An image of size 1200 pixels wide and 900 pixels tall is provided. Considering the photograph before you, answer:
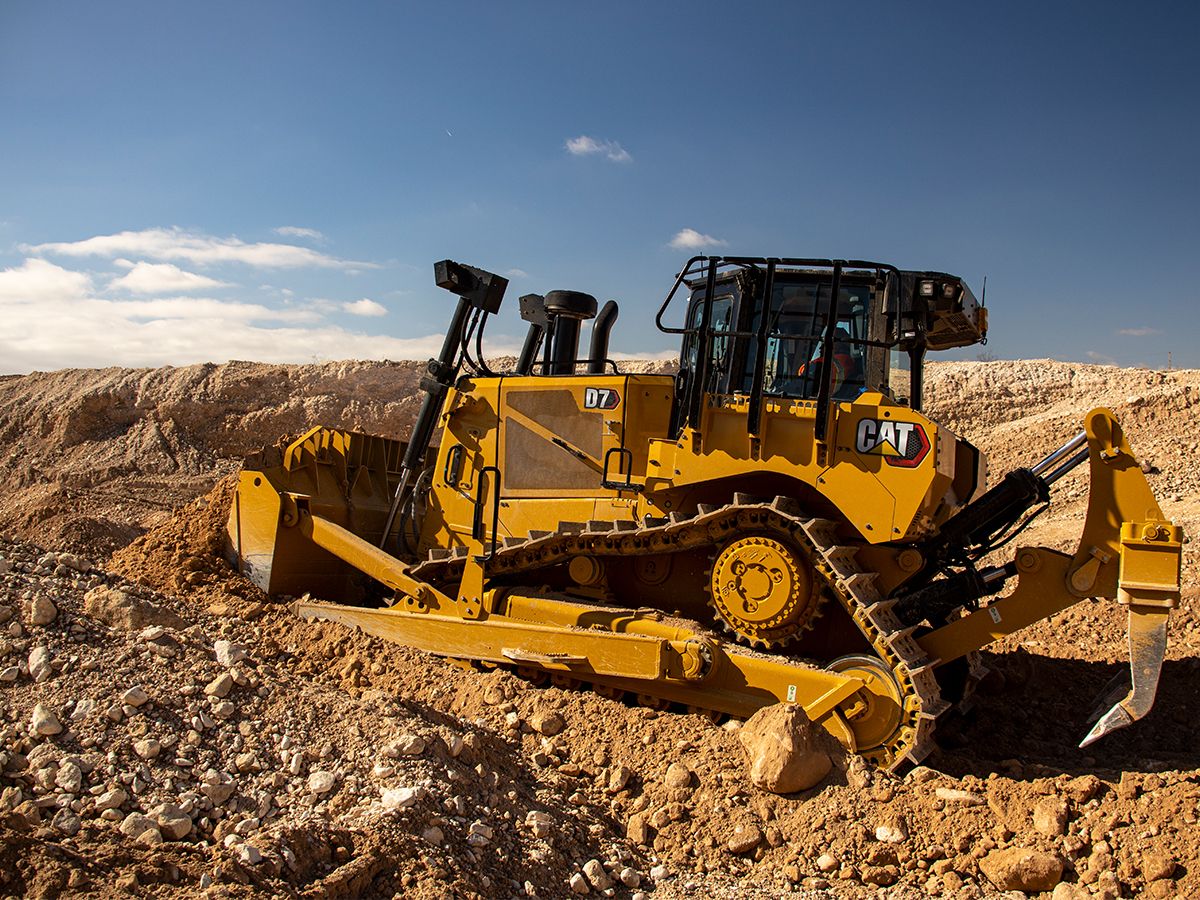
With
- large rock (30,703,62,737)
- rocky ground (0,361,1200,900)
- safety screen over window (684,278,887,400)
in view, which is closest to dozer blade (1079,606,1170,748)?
rocky ground (0,361,1200,900)

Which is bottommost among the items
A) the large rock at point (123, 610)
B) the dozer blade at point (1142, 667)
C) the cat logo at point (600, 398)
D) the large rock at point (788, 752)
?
the large rock at point (788, 752)

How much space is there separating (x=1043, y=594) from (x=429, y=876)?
368 cm

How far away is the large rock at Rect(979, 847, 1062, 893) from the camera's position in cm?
466

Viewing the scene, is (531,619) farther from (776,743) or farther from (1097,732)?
(1097,732)

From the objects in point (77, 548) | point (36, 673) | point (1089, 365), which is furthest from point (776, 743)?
point (1089, 365)

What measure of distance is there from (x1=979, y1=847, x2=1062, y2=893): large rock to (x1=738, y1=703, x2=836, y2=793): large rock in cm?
98

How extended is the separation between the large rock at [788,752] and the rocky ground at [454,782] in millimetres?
104

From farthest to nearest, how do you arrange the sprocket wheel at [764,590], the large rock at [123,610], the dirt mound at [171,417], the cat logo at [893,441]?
1. the dirt mound at [171,417]
2. the large rock at [123,610]
3. the sprocket wheel at [764,590]
4. the cat logo at [893,441]

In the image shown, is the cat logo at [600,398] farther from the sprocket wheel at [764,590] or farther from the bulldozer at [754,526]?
the sprocket wheel at [764,590]

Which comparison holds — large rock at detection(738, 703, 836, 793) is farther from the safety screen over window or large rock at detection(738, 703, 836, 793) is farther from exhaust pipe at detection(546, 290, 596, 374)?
exhaust pipe at detection(546, 290, 596, 374)

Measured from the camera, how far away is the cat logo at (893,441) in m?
5.61

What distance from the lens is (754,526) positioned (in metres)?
6.00

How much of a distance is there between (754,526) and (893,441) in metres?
0.96

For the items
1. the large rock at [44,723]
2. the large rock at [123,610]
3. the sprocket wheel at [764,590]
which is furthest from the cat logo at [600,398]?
Result: the large rock at [44,723]
